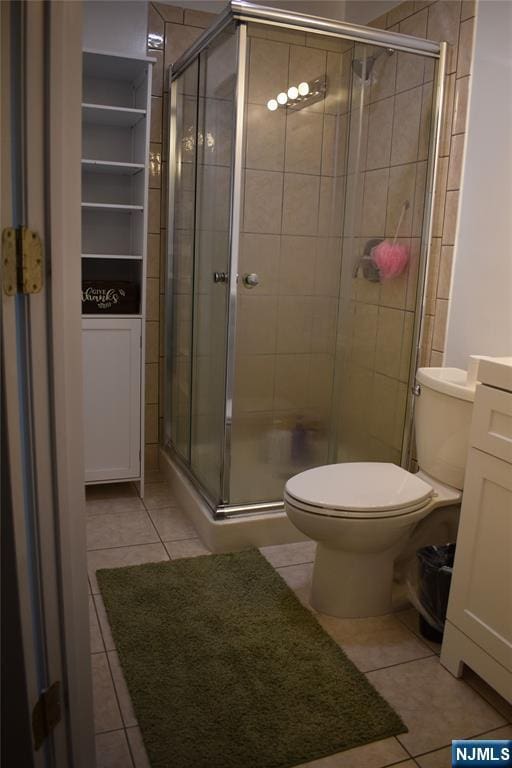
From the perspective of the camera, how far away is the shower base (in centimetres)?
249

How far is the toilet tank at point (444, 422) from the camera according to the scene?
2.06m

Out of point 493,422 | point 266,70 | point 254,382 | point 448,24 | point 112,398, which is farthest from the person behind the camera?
point 112,398

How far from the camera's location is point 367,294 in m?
2.70

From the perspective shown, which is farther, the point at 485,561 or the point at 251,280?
the point at 251,280

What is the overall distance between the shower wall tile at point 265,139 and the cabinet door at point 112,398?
877mm

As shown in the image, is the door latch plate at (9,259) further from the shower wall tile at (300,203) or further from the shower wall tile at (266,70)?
the shower wall tile at (300,203)

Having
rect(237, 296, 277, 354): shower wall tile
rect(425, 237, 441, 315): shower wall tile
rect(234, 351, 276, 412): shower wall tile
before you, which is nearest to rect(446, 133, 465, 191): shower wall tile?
rect(425, 237, 441, 315): shower wall tile

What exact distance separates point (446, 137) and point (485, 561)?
1617 millimetres

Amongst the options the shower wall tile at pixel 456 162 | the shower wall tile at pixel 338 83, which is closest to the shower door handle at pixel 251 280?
the shower wall tile at pixel 338 83

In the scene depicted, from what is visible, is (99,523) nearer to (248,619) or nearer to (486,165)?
(248,619)

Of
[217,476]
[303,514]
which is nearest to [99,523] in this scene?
[217,476]

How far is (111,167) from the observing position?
2.83 m

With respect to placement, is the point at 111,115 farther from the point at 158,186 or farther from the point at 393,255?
the point at 393,255

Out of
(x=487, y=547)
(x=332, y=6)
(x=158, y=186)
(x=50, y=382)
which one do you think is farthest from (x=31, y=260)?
(x=332, y=6)
